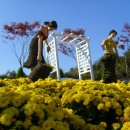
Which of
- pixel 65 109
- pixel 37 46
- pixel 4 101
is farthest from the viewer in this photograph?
pixel 37 46

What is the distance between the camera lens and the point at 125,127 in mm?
3584

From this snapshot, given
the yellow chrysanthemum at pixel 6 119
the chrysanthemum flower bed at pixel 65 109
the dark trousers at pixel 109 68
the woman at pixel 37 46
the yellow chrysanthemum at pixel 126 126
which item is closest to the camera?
the yellow chrysanthemum at pixel 6 119

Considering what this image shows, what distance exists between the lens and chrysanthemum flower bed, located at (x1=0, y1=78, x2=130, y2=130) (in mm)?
3281

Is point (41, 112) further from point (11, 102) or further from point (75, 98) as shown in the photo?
point (75, 98)

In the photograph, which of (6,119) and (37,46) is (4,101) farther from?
(37,46)

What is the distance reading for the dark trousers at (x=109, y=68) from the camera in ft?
25.4

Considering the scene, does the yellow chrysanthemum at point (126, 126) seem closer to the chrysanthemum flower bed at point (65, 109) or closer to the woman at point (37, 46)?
the chrysanthemum flower bed at point (65, 109)

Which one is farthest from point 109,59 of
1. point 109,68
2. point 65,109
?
point 65,109

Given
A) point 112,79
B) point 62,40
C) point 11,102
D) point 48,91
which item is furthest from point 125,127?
point 62,40

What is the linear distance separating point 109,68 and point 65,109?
3903 mm

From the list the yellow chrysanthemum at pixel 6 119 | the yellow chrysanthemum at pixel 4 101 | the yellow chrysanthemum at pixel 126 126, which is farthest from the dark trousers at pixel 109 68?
the yellow chrysanthemum at pixel 6 119

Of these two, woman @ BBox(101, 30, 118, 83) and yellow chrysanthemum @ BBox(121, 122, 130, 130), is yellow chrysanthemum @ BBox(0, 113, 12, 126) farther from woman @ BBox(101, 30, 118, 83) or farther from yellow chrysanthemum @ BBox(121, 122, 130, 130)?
woman @ BBox(101, 30, 118, 83)

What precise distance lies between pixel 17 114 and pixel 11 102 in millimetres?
170

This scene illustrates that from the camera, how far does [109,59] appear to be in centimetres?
779
